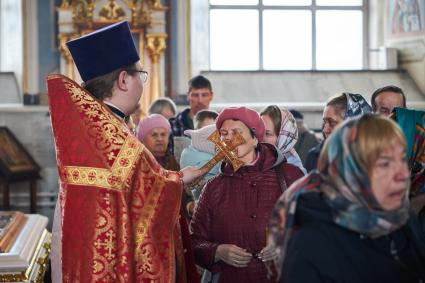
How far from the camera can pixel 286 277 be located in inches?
99.3

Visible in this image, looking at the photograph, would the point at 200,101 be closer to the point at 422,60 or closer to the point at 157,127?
the point at 157,127

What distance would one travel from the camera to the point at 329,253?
253cm

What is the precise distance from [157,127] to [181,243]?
2062mm

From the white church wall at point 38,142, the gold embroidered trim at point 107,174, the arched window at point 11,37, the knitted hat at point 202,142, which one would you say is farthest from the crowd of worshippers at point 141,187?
the arched window at point 11,37

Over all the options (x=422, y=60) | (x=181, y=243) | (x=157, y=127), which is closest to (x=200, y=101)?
(x=157, y=127)

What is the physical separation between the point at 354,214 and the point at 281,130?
271 cm

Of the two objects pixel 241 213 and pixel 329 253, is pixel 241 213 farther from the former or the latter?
pixel 329 253

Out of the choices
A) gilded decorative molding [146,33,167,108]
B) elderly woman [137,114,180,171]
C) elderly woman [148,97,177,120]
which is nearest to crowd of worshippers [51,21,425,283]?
elderly woman [137,114,180,171]

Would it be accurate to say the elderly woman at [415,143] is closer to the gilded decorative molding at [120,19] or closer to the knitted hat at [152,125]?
the knitted hat at [152,125]

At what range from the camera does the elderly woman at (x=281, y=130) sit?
Answer: 509 centimetres

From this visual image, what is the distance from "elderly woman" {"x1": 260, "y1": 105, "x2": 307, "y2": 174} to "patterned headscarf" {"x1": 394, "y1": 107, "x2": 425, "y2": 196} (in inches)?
49.8

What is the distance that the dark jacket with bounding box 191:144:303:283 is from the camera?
4.00 metres

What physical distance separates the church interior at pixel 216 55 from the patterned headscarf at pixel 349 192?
795 cm

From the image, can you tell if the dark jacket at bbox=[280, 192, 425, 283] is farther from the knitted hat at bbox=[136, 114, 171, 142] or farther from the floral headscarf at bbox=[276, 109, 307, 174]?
the knitted hat at bbox=[136, 114, 171, 142]
